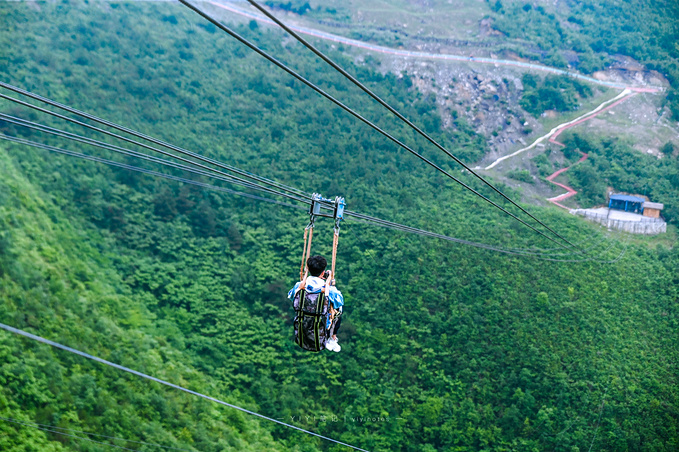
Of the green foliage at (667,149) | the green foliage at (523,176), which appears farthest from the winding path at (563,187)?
the green foliage at (667,149)

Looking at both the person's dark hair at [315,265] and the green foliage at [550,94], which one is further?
the green foliage at [550,94]

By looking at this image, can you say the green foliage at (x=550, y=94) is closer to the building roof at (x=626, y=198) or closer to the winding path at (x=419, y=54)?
the winding path at (x=419, y=54)

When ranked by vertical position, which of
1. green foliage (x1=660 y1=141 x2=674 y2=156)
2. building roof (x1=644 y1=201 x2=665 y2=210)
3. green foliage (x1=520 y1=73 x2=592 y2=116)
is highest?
green foliage (x1=520 y1=73 x2=592 y2=116)

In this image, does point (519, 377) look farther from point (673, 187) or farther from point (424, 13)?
point (424, 13)

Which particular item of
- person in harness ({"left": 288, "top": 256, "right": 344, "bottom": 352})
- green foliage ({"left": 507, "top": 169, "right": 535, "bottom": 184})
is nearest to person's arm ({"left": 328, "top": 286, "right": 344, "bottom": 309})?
person in harness ({"left": 288, "top": 256, "right": 344, "bottom": 352})

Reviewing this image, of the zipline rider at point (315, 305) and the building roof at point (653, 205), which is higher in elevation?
the building roof at point (653, 205)

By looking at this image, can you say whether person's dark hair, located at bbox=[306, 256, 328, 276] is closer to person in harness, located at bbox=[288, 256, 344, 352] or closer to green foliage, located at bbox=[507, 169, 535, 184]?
person in harness, located at bbox=[288, 256, 344, 352]

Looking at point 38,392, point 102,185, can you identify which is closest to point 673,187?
point 102,185
